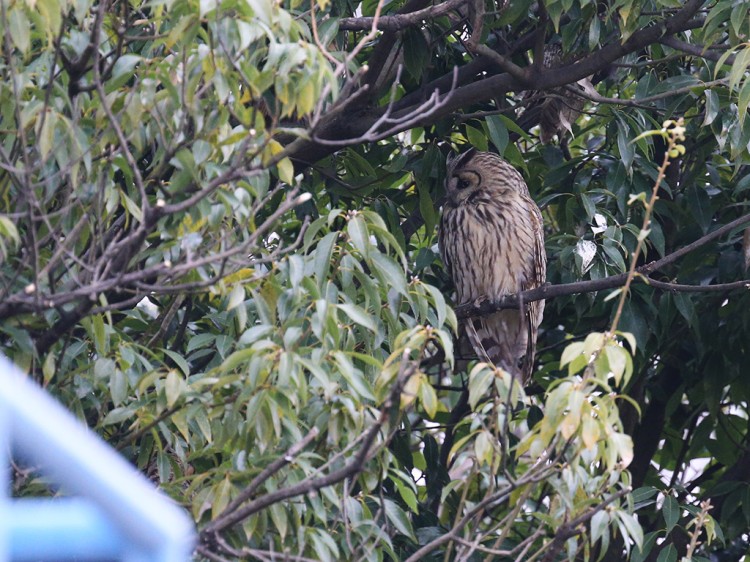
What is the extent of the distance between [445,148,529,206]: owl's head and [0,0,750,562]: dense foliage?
1.03 m

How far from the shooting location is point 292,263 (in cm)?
274

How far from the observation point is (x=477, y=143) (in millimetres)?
4719

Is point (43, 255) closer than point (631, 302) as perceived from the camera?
Yes

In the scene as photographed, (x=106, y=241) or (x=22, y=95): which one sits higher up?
(x=22, y=95)

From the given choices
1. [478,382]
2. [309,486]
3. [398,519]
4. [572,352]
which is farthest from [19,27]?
[398,519]

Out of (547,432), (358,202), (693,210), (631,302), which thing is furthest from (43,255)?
(693,210)

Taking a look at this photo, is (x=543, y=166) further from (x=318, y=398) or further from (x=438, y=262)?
(x=318, y=398)

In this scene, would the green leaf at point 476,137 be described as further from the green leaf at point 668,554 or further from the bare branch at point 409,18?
the green leaf at point 668,554

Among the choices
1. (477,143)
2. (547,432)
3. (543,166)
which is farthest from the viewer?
(543,166)

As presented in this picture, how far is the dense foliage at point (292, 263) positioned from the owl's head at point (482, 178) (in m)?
1.03

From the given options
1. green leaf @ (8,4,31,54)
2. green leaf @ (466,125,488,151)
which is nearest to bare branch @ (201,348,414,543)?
green leaf @ (8,4,31,54)

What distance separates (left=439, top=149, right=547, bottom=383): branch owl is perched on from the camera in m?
5.58

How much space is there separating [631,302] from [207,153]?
2.24 metres

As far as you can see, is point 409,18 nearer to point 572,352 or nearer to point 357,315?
point 357,315
